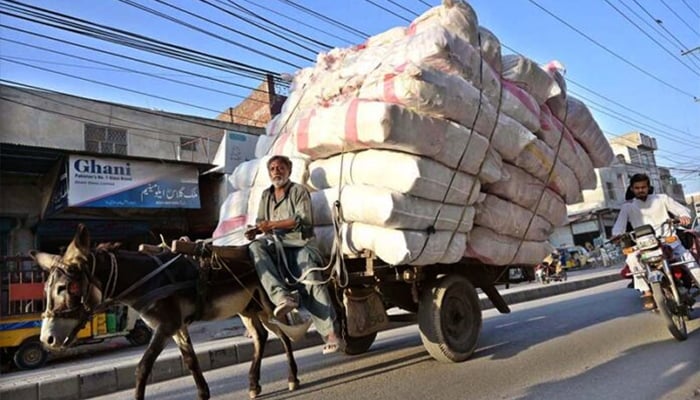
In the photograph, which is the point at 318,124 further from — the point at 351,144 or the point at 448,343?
the point at 448,343

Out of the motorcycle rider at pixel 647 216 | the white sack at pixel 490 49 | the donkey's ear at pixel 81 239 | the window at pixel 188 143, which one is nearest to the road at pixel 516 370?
the motorcycle rider at pixel 647 216

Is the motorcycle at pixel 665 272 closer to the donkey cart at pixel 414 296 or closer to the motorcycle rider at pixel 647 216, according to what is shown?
the motorcycle rider at pixel 647 216

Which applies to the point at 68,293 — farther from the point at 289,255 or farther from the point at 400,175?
the point at 400,175

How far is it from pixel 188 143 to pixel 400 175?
12.4 m

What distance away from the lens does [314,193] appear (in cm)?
463

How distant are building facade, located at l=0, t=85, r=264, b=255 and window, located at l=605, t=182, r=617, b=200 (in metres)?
28.6

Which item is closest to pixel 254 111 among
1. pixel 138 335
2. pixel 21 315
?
pixel 138 335

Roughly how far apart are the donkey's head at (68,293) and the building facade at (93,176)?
871 centimetres

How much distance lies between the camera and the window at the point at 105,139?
13.6 meters

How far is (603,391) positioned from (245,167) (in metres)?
3.92

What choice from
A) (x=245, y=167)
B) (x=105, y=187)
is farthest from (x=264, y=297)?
(x=105, y=187)

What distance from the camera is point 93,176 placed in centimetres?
1116

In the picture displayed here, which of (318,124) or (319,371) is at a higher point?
(318,124)

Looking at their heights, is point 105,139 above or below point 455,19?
above
